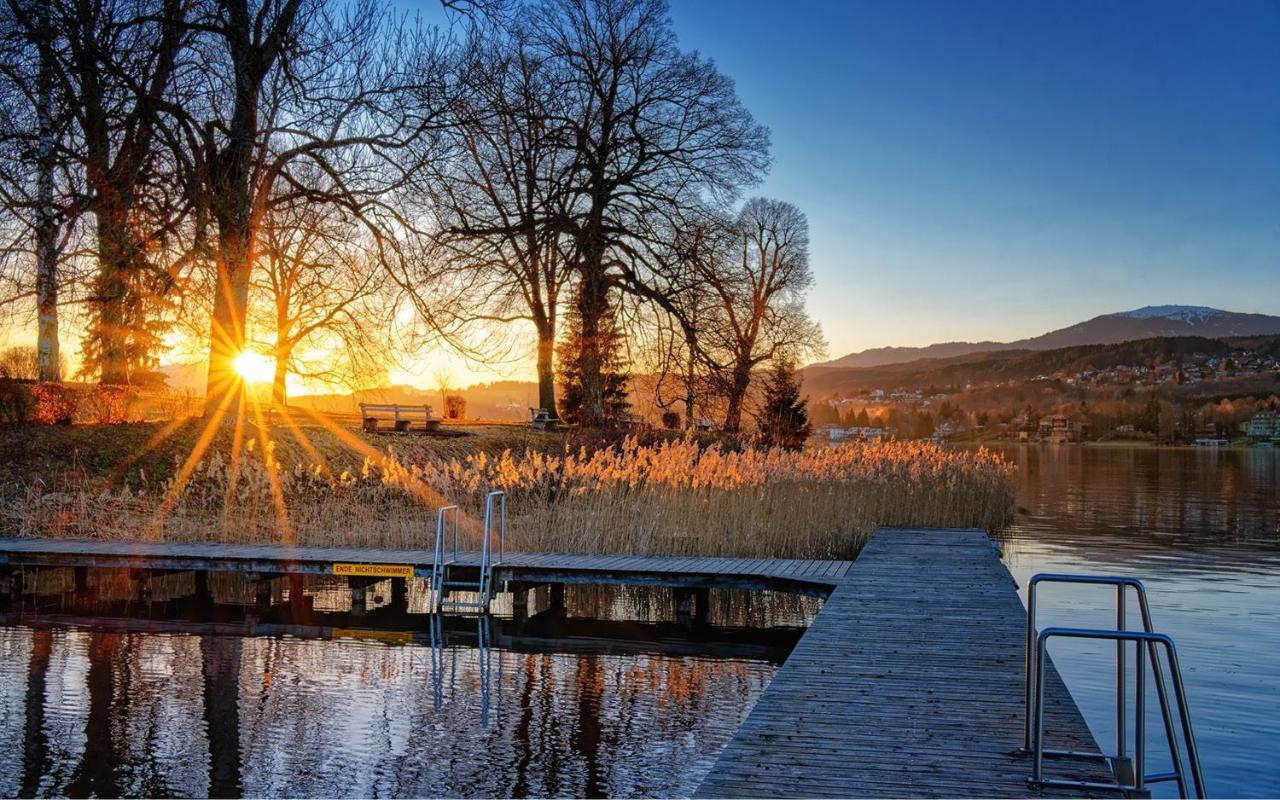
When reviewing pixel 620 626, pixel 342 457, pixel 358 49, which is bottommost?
pixel 620 626

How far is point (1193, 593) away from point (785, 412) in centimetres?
2172

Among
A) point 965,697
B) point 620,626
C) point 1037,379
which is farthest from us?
point 1037,379

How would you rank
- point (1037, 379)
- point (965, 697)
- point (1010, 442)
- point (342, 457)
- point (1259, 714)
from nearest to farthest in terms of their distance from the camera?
point (965, 697), point (1259, 714), point (342, 457), point (1037, 379), point (1010, 442)

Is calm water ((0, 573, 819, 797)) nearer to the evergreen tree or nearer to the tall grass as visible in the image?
the tall grass

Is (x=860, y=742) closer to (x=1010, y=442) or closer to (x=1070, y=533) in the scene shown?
(x=1070, y=533)

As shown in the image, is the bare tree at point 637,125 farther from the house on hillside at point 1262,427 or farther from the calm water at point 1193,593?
the house on hillside at point 1262,427

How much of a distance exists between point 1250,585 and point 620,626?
9.20 m

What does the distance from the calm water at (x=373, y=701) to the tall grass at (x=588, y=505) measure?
1390 mm

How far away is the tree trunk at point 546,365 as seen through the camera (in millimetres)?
28594

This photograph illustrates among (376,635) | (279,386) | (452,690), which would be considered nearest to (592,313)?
(376,635)

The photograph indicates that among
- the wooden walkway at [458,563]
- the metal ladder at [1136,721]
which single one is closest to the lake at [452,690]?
the wooden walkway at [458,563]

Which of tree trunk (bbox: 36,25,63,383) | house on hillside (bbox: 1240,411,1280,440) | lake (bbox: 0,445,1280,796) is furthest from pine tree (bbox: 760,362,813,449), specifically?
house on hillside (bbox: 1240,411,1280,440)

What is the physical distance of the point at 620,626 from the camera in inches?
501

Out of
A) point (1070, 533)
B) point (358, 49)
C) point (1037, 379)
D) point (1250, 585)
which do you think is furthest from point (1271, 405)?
point (358, 49)
